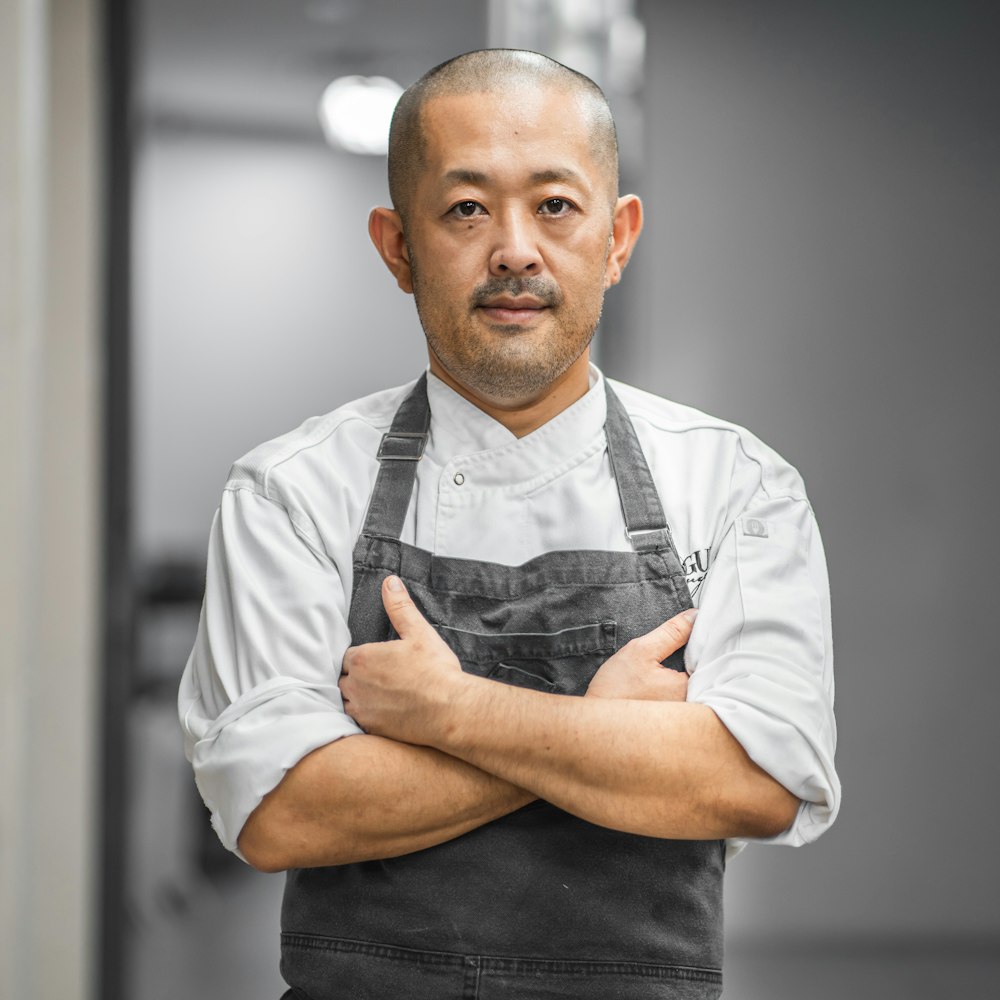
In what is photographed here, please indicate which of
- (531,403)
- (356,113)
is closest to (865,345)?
(356,113)

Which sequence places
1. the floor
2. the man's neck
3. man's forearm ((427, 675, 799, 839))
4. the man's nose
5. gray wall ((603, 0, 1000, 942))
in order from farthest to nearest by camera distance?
gray wall ((603, 0, 1000, 942)), the floor, the man's neck, the man's nose, man's forearm ((427, 675, 799, 839))

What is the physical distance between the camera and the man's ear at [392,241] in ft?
4.38

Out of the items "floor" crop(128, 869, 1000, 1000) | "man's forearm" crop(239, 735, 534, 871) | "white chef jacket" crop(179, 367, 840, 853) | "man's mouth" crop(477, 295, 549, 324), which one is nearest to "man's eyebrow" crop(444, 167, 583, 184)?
"man's mouth" crop(477, 295, 549, 324)

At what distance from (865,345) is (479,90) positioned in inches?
59.4

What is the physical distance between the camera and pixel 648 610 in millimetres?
1233

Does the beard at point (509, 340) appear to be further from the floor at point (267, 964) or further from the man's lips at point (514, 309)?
the floor at point (267, 964)

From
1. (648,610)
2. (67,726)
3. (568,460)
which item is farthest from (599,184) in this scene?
(67,726)

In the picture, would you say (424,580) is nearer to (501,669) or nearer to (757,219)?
(501,669)

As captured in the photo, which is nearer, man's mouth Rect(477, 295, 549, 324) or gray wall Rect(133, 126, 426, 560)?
man's mouth Rect(477, 295, 549, 324)

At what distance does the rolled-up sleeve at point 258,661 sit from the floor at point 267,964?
1271 millimetres

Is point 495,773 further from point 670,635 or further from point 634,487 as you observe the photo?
point 634,487

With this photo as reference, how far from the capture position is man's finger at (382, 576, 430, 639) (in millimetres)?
1181

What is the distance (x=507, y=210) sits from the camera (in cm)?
121

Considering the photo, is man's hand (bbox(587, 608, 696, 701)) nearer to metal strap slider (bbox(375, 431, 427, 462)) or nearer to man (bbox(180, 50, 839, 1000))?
man (bbox(180, 50, 839, 1000))
